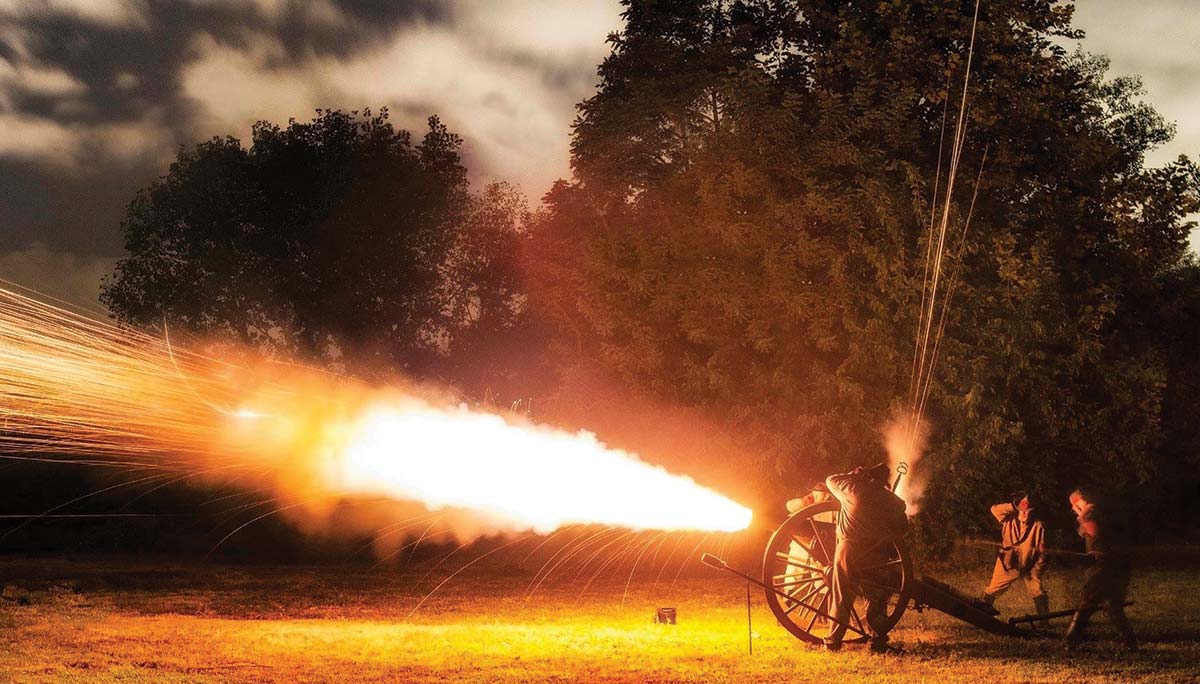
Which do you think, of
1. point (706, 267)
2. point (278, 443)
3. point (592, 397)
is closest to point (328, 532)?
point (592, 397)

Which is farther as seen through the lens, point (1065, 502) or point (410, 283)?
point (410, 283)

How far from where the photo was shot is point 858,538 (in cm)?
1353

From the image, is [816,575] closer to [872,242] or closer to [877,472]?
[877,472]

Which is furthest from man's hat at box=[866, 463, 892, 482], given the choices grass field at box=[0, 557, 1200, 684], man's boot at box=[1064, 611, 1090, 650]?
man's boot at box=[1064, 611, 1090, 650]

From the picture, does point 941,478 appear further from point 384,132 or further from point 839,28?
point 384,132

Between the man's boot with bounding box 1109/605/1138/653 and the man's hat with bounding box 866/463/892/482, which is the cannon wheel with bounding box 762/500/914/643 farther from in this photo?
the man's boot with bounding box 1109/605/1138/653

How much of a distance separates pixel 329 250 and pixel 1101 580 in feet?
87.8

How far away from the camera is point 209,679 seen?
11.5m

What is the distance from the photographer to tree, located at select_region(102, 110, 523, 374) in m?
36.2

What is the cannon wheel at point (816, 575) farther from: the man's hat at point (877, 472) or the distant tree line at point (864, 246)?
the distant tree line at point (864, 246)

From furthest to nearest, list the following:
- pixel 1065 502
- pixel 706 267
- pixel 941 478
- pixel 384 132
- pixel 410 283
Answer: pixel 384 132 → pixel 410 283 → pixel 1065 502 → pixel 706 267 → pixel 941 478

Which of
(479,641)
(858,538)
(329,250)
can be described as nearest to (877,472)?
(858,538)

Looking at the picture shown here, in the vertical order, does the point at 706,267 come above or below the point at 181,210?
below

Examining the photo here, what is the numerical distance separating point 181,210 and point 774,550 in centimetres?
2970
